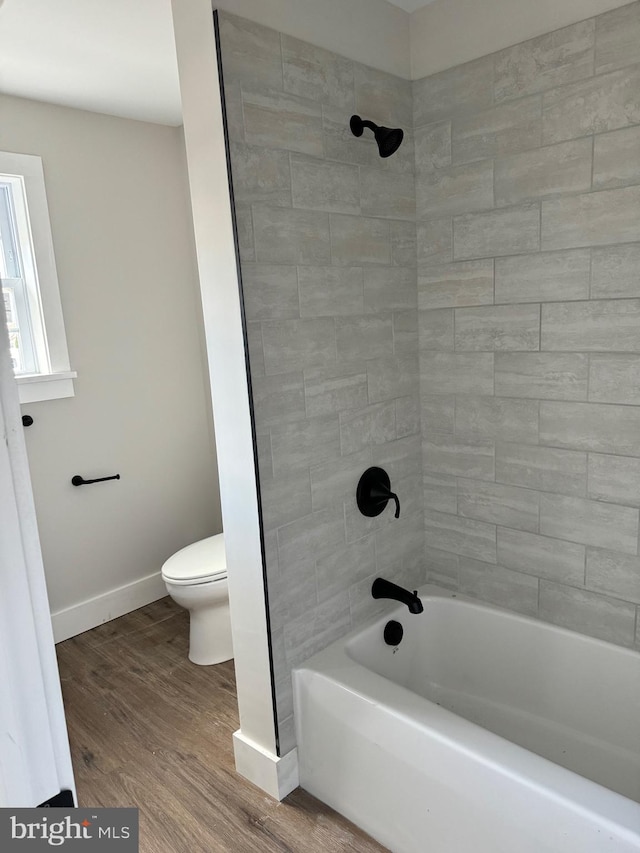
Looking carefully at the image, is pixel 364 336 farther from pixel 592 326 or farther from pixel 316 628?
pixel 316 628

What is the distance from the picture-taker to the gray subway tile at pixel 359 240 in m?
1.99

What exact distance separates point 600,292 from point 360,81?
1.01 meters

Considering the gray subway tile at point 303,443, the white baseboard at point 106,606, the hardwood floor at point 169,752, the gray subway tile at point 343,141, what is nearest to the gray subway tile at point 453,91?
the gray subway tile at point 343,141

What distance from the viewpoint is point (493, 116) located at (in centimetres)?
203

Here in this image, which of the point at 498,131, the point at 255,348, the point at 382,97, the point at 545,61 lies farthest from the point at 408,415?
the point at 545,61

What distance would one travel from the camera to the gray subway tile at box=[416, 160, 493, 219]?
6.84 feet

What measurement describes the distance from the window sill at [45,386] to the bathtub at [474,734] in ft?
5.58

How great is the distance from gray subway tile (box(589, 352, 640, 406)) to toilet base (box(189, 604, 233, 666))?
1763mm

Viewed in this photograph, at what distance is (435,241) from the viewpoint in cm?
225

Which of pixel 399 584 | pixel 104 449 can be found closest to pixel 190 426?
pixel 104 449

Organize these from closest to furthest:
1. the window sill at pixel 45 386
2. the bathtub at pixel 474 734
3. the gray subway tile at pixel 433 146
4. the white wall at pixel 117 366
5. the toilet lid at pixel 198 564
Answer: the bathtub at pixel 474 734
the gray subway tile at pixel 433 146
the toilet lid at pixel 198 564
the window sill at pixel 45 386
the white wall at pixel 117 366

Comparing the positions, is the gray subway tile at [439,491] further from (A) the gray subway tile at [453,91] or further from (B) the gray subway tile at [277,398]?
(A) the gray subway tile at [453,91]

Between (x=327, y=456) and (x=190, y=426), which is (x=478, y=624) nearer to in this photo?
(x=327, y=456)

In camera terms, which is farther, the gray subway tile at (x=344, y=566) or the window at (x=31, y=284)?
the window at (x=31, y=284)
